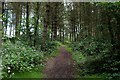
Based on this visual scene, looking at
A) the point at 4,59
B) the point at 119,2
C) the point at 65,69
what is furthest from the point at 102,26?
the point at 4,59

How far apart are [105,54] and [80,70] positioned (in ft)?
6.26

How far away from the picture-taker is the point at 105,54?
15.3m

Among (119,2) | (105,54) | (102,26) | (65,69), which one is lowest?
(65,69)

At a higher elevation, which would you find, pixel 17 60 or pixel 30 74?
pixel 17 60

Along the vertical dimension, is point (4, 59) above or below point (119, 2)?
below

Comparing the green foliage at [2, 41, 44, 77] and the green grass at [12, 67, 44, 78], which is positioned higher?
the green foliage at [2, 41, 44, 77]

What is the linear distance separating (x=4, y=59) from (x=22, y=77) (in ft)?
4.62

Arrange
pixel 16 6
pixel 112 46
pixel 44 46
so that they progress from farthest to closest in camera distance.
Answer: pixel 16 6
pixel 44 46
pixel 112 46

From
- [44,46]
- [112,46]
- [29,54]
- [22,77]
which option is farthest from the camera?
[44,46]

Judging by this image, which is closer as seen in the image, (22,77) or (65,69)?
(22,77)

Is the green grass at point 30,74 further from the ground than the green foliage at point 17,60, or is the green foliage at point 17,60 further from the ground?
the green foliage at point 17,60

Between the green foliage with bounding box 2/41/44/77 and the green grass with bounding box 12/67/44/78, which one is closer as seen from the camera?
the green foliage with bounding box 2/41/44/77

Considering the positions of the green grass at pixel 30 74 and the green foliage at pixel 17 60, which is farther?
the green grass at pixel 30 74

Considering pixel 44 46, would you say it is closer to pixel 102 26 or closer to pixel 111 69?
pixel 102 26
